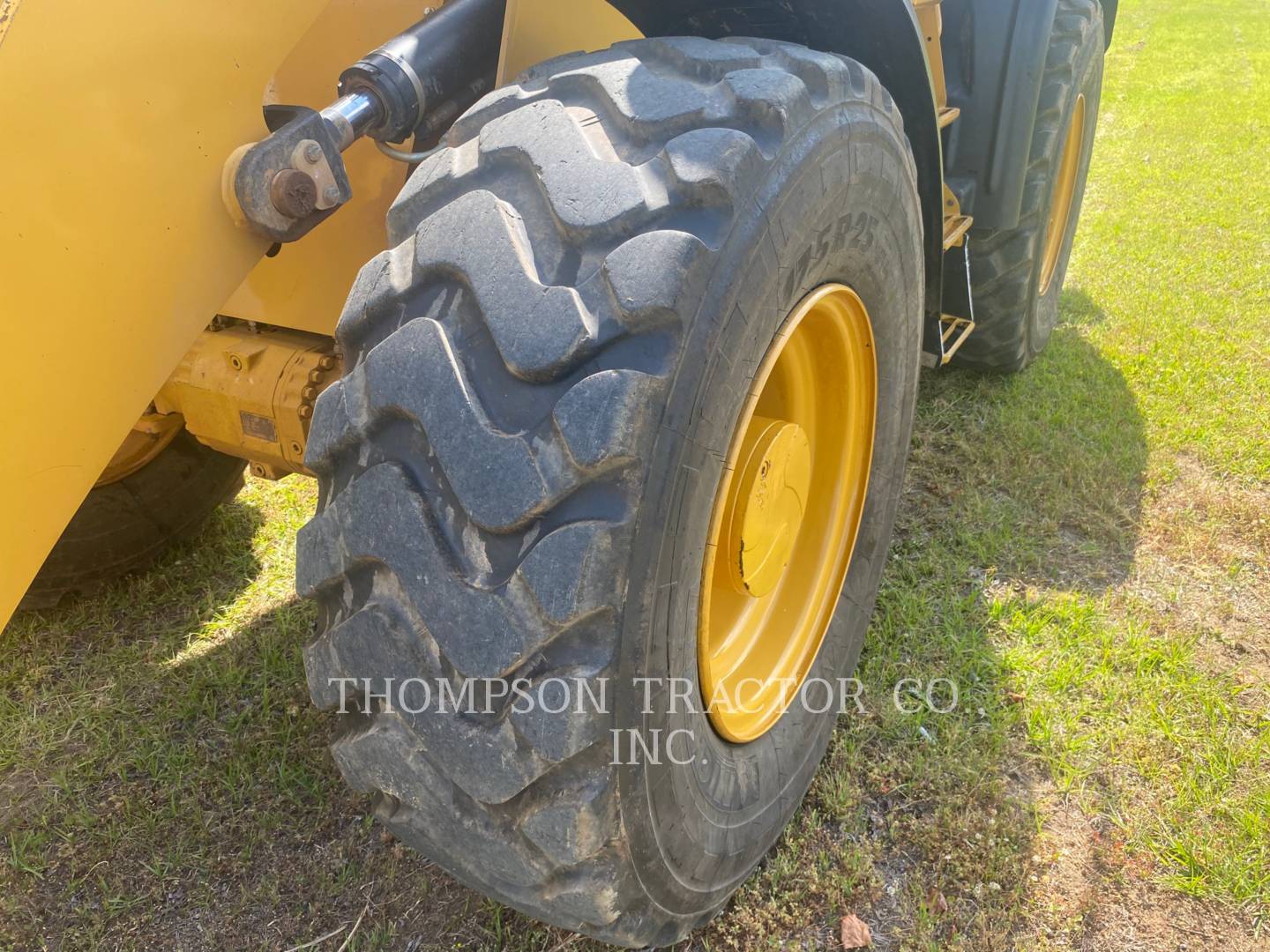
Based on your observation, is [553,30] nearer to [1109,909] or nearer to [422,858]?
[422,858]

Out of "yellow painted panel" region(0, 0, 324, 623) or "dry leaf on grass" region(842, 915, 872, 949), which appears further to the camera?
"dry leaf on grass" region(842, 915, 872, 949)

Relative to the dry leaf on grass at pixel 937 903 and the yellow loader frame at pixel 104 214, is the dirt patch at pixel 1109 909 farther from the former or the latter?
the yellow loader frame at pixel 104 214

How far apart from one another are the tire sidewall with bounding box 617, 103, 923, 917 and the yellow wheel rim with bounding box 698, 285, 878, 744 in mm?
41

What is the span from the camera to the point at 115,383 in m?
1.14

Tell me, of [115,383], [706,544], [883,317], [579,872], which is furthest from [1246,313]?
[115,383]

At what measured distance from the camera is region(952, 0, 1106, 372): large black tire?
298cm

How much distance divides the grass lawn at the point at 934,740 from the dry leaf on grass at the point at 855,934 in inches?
0.9

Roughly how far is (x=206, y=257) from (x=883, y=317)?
1166 millimetres

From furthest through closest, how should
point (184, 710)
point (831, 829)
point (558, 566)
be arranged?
1. point (184, 710)
2. point (831, 829)
3. point (558, 566)

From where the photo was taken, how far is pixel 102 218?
106 cm

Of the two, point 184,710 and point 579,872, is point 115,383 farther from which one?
point 184,710

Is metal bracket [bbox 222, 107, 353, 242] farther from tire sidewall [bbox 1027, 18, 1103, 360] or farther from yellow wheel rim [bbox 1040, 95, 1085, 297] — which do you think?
yellow wheel rim [bbox 1040, 95, 1085, 297]

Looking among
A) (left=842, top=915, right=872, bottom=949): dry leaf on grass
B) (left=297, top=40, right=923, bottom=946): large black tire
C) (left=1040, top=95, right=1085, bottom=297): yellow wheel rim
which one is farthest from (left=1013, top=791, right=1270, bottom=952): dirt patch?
(left=1040, top=95, right=1085, bottom=297): yellow wheel rim

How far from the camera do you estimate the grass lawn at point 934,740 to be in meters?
1.81
